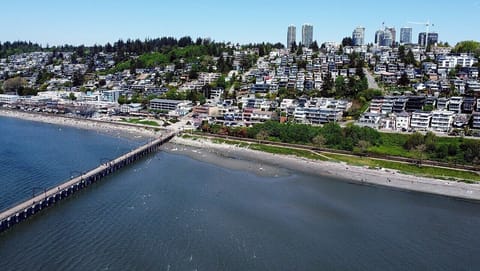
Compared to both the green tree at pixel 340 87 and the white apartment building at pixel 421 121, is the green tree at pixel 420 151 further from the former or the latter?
the green tree at pixel 340 87

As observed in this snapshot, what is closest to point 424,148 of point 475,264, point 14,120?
point 475,264

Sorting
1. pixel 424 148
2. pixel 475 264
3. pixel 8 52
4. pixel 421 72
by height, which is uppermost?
pixel 8 52

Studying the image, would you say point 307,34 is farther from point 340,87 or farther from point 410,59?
point 340,87

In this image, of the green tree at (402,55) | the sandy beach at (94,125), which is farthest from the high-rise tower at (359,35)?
the sandy beach at (94,125)

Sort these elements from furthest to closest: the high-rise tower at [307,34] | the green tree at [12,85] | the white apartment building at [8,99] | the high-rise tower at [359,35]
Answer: the high-rise tower at [307,34], the high-rise tower at [359,35], the green tree at [12,85], the white apartment building at [8,99]


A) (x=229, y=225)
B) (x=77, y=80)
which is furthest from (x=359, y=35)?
(x=229, y=225)

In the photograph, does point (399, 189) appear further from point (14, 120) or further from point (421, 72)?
point (14, 120)

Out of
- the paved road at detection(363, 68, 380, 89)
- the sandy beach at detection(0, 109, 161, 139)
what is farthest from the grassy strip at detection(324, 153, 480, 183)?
the paved road at detection(363, 68, 380, 89)
